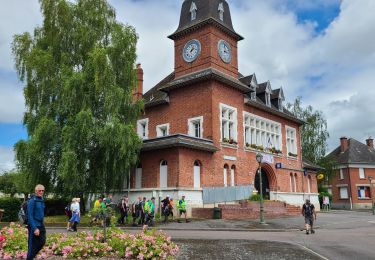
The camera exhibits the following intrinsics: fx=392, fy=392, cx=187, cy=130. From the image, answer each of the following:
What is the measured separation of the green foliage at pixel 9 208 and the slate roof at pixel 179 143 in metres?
9.75

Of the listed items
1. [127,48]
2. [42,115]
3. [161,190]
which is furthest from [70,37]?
[161,190]

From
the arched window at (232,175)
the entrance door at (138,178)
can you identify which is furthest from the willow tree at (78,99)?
the arched window at (232,175)

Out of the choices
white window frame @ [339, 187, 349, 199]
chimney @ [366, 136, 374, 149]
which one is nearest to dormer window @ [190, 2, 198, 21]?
white window frame @ [339, 187, 349, 199]

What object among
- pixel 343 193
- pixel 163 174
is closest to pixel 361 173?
pixel 343 193

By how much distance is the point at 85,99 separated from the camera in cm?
2383

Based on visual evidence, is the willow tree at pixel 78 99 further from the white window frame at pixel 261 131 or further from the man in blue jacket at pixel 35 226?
the man in blue jacket at pixel 35 226

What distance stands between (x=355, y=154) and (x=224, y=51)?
35.6 metres

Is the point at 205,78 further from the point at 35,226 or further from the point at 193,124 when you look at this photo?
the point at 35,226

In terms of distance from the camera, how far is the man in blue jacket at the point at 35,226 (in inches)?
324

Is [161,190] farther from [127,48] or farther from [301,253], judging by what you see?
[301,253]

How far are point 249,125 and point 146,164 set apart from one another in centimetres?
1015

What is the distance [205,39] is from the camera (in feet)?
101

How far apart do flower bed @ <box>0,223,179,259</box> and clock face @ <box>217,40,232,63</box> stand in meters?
23.1

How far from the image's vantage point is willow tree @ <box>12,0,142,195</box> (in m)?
23.1
